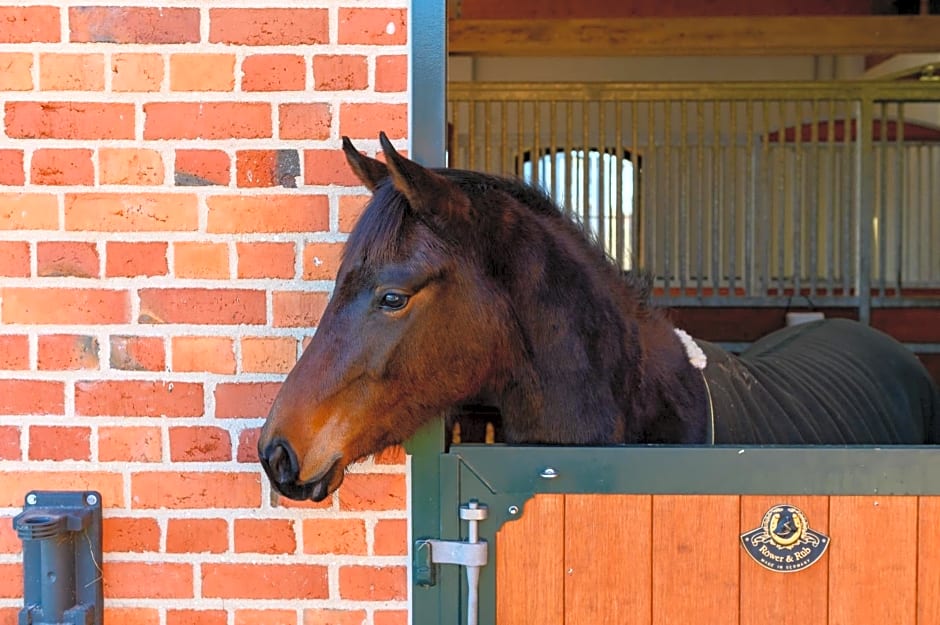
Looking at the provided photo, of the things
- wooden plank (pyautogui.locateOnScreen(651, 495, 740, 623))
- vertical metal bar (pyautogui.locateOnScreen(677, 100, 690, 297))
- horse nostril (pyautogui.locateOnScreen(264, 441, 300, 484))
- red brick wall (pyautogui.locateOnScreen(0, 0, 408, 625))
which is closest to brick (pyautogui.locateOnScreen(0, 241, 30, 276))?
red brick wall (pyautogui.locateOnScreen(0, 0, 408, 625))

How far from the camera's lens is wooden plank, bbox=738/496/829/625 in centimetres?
147

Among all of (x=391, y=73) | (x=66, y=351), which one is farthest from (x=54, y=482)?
(x=391, y=73)

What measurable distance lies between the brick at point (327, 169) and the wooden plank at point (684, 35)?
4.06m

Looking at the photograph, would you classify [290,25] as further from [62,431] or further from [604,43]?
[604,43]

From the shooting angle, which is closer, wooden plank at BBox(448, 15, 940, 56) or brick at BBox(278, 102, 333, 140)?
brick at BBox(278, 102, 333, 140)

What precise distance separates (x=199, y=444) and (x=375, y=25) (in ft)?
2.52

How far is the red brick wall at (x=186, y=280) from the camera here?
5.16ft

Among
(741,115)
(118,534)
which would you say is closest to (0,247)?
(118,534)

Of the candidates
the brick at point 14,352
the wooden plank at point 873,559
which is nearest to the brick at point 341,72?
the brick at point 14,352

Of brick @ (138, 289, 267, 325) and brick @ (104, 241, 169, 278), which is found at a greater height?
brick @ (104, 241, 169, 278)

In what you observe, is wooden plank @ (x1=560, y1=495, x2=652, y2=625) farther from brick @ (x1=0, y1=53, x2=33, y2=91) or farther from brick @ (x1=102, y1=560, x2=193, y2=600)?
brick @ (x1=0, y1=53, x2=33, y2=91)

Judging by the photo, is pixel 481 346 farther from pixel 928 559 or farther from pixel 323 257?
pixel 928 559

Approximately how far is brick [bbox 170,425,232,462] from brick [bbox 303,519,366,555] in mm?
191

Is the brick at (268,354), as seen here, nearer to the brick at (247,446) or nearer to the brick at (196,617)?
the brick at (247,446)
